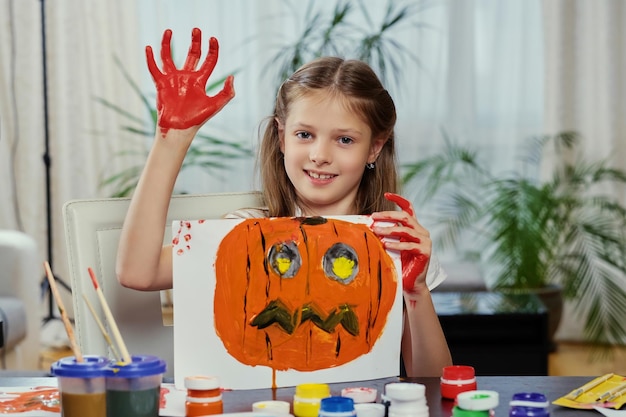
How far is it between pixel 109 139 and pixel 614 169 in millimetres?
2369

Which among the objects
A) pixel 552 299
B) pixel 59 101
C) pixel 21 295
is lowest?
pixel 552 299

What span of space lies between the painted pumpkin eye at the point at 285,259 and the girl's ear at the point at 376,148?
0.36 meters

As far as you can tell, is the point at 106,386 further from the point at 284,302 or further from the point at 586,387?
the point at 586,387

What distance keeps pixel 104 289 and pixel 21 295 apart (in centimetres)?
213

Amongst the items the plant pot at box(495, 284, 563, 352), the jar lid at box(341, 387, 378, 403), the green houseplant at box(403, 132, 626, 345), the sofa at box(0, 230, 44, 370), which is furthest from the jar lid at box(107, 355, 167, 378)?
the plant pot at box(495, 284, 563, 352)

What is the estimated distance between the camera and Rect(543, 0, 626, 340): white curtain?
4367 mm

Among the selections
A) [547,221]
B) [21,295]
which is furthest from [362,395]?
[547,221]

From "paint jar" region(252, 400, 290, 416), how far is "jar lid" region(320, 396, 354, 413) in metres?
0.07

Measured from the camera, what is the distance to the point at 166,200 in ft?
4.09

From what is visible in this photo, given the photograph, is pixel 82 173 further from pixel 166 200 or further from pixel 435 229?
pixel 166 200

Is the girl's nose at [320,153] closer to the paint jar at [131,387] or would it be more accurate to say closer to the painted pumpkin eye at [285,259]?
the painted pumpkin eye at [285,259]

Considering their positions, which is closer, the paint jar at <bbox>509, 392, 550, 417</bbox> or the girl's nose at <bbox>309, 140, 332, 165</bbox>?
the paint jar at <bbox>509, 392, 550, 417</bbox>

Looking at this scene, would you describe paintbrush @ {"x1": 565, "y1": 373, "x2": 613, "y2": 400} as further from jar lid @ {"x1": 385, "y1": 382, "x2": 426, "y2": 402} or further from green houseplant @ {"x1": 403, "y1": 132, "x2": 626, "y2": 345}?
green houseplant @ {"x1": 403, "y1": 132, "x2": 626, "y2": 345}

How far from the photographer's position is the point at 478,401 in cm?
95
